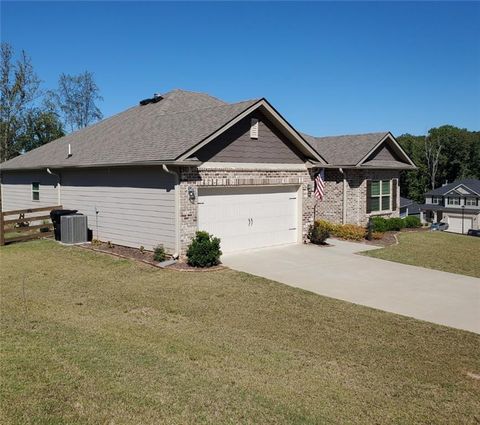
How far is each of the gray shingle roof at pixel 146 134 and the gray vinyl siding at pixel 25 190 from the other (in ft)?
1.99

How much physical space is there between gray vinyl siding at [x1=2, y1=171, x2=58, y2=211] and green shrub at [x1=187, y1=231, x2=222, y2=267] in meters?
9.84

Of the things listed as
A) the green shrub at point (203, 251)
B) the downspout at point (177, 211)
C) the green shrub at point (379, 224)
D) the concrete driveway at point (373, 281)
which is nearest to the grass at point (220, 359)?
the concrete driveway at point (373, 281)

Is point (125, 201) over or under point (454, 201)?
over

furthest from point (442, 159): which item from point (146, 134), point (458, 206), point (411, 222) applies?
point (146, 134)

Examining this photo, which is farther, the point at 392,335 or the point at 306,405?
the point at 392,335

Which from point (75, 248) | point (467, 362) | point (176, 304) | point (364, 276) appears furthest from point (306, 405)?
point (75, 248)

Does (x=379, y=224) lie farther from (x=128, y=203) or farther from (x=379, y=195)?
(x=128, y=203)

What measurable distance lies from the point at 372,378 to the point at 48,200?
59.9ft

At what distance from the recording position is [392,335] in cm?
788

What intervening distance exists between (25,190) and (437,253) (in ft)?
63.4

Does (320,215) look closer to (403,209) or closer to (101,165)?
(101,165)

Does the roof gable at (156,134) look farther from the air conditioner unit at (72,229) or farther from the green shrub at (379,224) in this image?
the green shrub at (379,224)

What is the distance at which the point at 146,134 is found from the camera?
1673 centimetres

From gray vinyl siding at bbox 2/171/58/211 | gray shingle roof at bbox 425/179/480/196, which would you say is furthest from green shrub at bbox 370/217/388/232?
gray shingle roof at bbox 425/179/480/196
